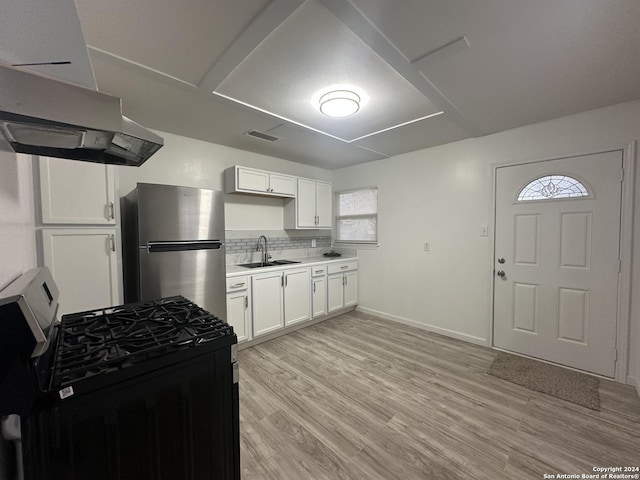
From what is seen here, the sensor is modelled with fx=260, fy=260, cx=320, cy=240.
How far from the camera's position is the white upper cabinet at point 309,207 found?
13.3 ft

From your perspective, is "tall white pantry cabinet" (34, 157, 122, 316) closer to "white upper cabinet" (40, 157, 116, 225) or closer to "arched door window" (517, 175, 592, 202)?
"white upper cabinet" (40, 157, 116, 225)

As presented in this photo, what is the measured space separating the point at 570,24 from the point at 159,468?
8.87 feet

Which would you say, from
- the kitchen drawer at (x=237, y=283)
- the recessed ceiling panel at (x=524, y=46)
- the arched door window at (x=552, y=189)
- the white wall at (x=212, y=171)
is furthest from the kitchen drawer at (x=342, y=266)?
the recessed ceiling panel at (x=524, y=46)

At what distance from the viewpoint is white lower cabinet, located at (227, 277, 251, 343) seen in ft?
9.40

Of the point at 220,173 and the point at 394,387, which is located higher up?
the point at 220,173

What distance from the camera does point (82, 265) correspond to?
6.20ft

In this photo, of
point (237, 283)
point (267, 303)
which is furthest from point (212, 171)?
point (267, 303)

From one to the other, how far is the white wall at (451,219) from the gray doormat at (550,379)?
0.39 m

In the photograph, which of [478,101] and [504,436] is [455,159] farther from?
[504,436]

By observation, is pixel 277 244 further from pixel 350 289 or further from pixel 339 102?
pixel 339 102

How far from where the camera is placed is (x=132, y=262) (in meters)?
2.40

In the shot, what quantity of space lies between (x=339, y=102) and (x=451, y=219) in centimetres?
216

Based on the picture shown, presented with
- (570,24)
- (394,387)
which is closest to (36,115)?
(570,24)

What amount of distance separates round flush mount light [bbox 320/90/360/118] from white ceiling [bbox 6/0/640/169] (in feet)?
0.31
